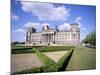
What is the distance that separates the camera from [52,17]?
2.26 meters

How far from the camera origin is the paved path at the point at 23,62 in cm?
210

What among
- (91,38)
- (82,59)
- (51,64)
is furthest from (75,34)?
(51,64)

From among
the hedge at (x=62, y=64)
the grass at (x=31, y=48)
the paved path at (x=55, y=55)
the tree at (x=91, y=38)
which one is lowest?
the hedge at (x=62, y=64)

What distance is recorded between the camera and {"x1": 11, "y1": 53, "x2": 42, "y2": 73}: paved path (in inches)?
82.5

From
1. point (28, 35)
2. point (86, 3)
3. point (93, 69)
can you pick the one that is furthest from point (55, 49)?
point (86, 3)

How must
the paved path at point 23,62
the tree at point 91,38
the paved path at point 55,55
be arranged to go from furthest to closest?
the tree at point 91,38 < the paved path at point 55,55 < the paved path at point 23,62

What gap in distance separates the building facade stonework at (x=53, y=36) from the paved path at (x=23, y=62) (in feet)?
0.56

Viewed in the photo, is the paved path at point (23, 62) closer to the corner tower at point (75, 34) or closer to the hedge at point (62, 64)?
the hedge at point (62, 64)

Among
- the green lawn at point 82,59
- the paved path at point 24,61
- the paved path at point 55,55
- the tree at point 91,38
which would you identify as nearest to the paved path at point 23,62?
the paved path at point 24,61

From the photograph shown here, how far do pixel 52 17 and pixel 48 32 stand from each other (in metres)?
0.20

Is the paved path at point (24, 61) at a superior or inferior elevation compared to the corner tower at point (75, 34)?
inferior

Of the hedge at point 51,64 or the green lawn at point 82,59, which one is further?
the green lawn at point 82,59

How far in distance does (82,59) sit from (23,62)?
2.61 ft

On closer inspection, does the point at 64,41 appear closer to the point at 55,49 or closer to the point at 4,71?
the point at 55,49
